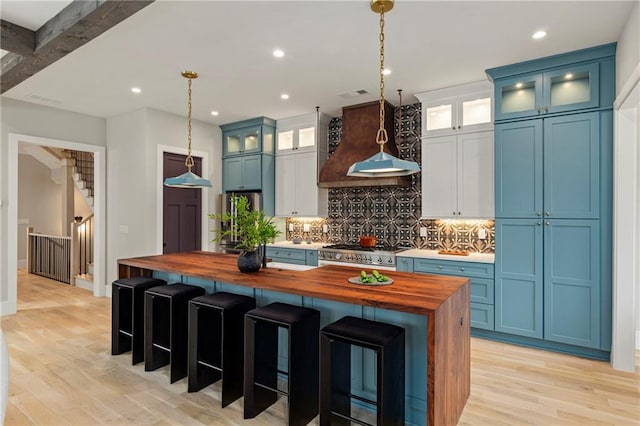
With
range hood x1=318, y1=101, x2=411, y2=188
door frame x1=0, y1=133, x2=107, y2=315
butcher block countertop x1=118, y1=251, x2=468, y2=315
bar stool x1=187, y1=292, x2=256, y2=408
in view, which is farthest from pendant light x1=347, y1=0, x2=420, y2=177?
door frame x1=0, y1=133, x2=107, y2=315

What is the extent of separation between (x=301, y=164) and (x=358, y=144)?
43.8 inches

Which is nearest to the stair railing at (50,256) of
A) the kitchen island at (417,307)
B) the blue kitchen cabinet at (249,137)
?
the blue kitchen cabinet at (249,137)

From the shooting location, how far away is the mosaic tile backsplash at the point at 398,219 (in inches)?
180

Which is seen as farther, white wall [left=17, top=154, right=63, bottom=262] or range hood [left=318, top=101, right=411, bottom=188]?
white wall [left=17, top=154, right=63, bottom=262]

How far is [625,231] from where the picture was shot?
10.1ft

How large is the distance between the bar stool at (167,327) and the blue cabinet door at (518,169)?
10.6ft

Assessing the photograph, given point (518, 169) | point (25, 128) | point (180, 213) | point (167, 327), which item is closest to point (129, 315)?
point (167, 327)

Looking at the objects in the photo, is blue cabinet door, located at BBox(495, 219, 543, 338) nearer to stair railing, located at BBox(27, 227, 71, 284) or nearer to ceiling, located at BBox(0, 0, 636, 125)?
ceiling, located at BBox(0, 0, 636, 125)

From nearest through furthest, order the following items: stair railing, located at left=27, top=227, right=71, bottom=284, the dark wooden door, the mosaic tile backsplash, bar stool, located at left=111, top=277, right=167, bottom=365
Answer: bar stool, located at left=111, top=277, right=167, bottom=365 < the mosaic tile backsplash < the dark wooden door < stair railing, located at left=27, top=227, right=71, bottom=284

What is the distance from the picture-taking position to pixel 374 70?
380 centimetres

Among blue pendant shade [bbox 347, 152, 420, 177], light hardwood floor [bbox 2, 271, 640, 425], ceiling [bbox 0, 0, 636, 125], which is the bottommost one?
light hardwood floor [bbox 2, 271, 640, 425]

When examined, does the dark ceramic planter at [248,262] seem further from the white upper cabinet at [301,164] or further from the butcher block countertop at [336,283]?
the white upper cabinet at [301,164]

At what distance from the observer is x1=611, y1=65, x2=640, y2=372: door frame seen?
120 inches

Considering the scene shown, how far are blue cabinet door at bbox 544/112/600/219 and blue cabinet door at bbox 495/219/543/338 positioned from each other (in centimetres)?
29
